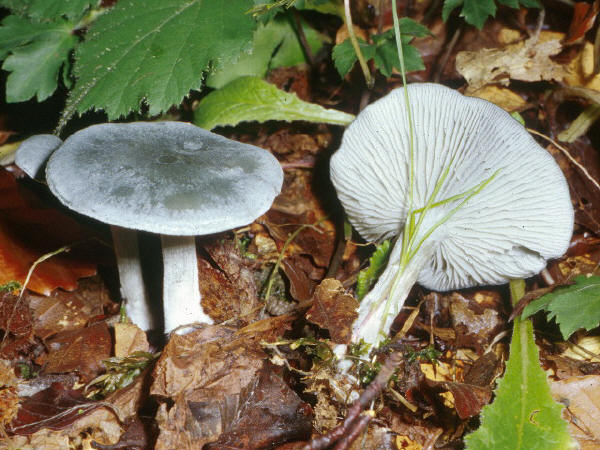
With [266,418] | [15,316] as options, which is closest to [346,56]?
[266,418]

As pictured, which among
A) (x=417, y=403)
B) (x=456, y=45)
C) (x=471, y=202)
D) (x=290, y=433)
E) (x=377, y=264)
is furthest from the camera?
(x=456, y=45)

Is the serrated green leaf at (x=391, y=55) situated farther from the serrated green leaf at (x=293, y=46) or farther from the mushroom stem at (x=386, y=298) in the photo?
the mushroom stem at (x=386, y=298)

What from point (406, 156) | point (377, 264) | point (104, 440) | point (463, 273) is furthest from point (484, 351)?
point (104, 440)

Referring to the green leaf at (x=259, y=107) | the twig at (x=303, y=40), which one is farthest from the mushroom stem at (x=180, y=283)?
the twig at (x=303, y=40)

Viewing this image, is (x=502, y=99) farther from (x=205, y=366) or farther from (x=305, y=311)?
(x=205, y=366)

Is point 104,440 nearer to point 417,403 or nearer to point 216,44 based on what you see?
point 417,403

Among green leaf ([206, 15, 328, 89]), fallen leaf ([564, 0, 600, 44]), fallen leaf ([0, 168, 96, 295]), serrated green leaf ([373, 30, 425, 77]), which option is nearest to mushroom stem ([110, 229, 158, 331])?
fallen leaf ([0, 168, 96, 295])
